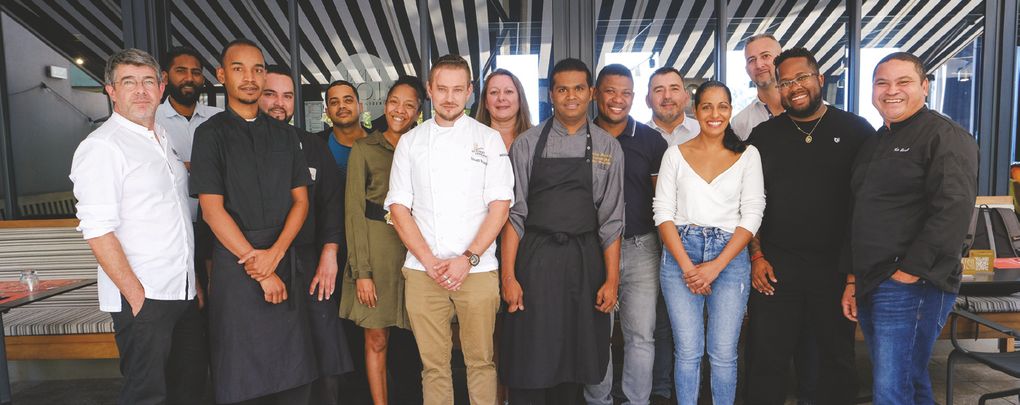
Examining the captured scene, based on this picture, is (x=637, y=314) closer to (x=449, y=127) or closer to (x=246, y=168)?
(x=449, y=127)

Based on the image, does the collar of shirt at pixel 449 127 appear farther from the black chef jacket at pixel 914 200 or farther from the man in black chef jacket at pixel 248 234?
the black chef jacket at pixel 914 200

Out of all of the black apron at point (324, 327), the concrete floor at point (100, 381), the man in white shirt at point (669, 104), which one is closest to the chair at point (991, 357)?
the concrete floor at point (100, 381)

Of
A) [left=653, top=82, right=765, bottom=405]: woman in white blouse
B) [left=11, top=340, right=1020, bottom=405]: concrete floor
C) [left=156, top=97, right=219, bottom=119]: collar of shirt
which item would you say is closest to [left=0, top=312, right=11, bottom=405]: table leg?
[left=11, top=340, right=1020, bottom=405]: concrete floor

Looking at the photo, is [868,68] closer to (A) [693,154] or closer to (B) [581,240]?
(A) [693,154]

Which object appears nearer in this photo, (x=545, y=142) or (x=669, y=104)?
(x=545, y=142)

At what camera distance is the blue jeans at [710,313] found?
96.8 inches

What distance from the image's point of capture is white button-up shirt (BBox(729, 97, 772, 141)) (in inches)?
133

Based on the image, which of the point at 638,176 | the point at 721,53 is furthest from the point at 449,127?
the point at 721,53

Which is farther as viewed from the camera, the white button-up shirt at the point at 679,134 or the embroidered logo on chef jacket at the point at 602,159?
the white button-up shirt at the point at 679,134

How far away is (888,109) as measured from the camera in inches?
88.0

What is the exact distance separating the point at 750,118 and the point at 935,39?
11.8 ft

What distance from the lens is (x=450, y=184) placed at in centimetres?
237

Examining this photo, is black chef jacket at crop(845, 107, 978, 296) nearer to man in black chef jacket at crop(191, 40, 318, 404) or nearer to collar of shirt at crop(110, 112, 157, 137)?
man in black chef jacket at crop(191, 40, 318, 404)

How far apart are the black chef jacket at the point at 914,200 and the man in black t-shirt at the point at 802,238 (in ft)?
0.48
